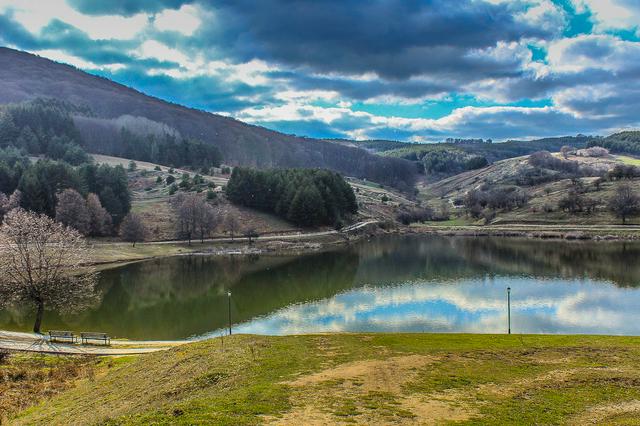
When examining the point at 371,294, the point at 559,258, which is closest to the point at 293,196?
the point at 559,258

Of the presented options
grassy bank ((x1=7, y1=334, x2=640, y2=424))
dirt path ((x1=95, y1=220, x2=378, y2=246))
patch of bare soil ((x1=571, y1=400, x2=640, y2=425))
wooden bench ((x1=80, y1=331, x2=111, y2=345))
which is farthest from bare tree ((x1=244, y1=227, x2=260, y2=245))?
patch of bare soil ((x1=571, y1=400, x2=640, y2=425))

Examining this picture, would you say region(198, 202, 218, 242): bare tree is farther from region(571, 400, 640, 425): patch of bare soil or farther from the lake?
region(571, 400, 640, 425): patch of bare soil

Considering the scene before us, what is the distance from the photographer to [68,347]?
36.7m

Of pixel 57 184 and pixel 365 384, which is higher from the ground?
pixel 57 184

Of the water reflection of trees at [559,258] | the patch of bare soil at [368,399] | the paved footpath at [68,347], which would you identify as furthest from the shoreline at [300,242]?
the patch of bare soil at [368,399]

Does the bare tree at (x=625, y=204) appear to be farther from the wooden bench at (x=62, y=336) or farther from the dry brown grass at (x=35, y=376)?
the dry brown grass at (x=35, y=376)

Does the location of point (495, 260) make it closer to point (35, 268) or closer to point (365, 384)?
point (365, 384)

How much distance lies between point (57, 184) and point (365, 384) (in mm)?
123026

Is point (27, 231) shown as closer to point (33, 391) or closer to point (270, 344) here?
point (33, 391)

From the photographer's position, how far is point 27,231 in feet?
164

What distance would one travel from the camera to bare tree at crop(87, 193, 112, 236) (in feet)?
372

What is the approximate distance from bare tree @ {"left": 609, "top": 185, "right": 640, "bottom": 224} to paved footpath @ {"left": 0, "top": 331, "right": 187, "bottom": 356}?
461 feet

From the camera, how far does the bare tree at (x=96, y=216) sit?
11344 centimetres

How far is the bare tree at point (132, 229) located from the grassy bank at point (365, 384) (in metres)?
88.3
